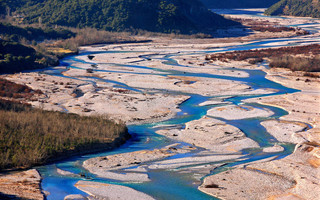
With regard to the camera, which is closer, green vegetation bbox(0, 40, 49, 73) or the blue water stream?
the blue water stream

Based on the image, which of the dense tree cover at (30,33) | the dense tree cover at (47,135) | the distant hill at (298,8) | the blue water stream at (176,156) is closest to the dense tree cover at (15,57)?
the dense tree cover at (30,33)

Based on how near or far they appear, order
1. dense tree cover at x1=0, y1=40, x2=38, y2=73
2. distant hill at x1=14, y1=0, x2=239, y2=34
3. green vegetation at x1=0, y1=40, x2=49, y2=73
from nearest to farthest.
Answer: dense tree cover at x1=0, y1=40, x2=38, y2=73, green vegetation at x1=0, y1=40, x2=49, y2=73, distant hill at x1=14, y1=0, x2=239, y2=34

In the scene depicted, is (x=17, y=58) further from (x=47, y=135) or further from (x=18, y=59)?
(x=47, y=135)

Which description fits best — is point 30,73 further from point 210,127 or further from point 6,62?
point 210,127

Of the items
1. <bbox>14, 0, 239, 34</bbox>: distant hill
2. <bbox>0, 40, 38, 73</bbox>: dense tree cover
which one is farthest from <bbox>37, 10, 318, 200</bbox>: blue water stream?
<bbox>14, 0, 239, 34</bbox>: distant hill

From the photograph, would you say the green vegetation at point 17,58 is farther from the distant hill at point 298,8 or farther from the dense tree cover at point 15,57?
the distant hill at point 298,8

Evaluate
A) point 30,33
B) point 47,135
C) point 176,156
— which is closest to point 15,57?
point 30,33

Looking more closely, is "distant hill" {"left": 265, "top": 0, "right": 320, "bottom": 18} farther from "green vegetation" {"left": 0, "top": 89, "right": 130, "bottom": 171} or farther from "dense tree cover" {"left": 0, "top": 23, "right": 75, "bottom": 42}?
"green vegetation" {"left": 0, "top": 89, "right": 130, "bottom": 171}
